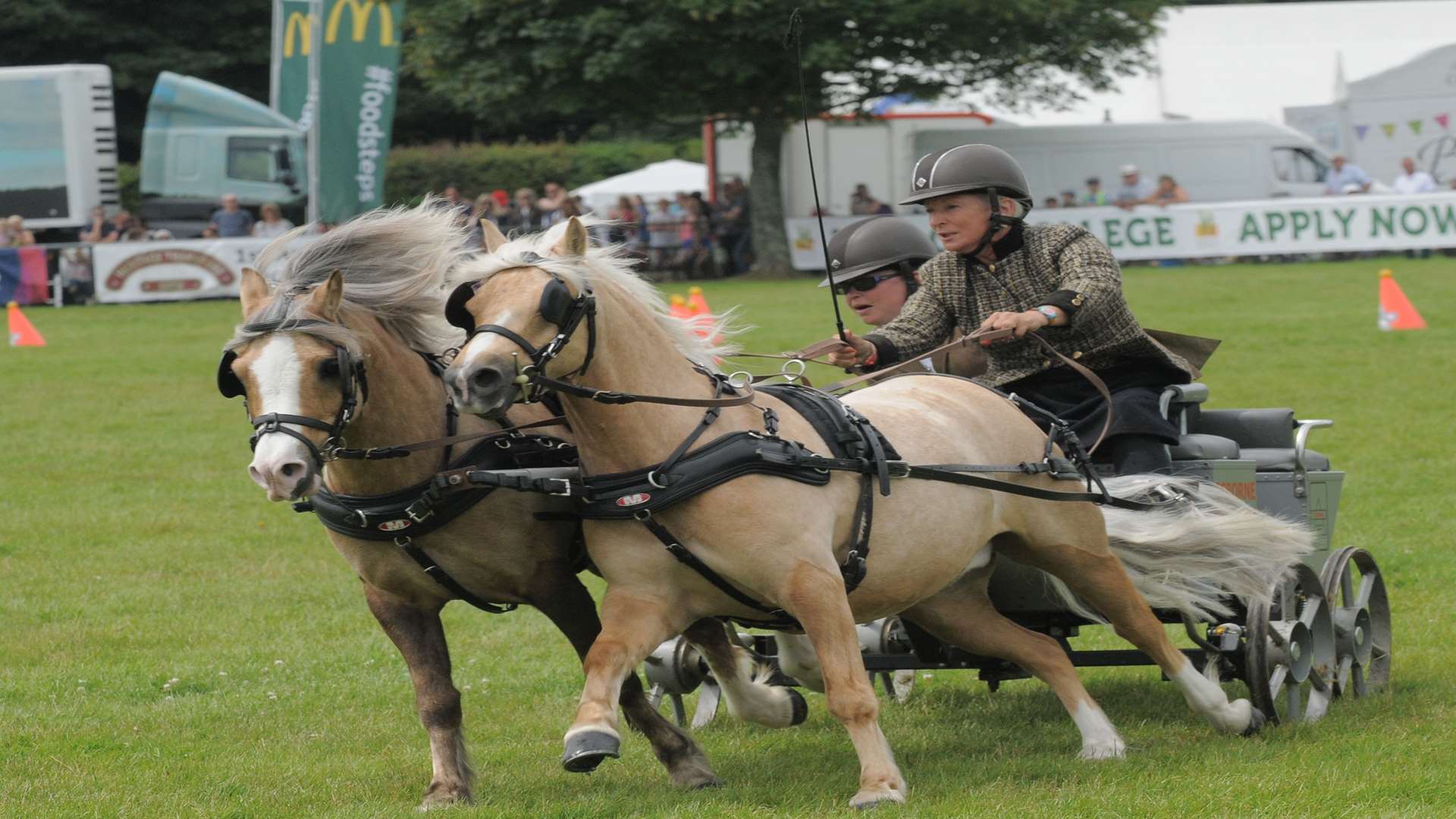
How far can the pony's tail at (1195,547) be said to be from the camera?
6.14 metres

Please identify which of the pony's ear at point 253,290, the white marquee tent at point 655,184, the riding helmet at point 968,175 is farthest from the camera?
the white marquee tent at point 655,184

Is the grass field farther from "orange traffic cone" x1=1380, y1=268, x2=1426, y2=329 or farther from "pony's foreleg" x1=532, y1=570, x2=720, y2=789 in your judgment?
"orange traffic cone" x1=1380, y1=268, x2=1426, y2=329

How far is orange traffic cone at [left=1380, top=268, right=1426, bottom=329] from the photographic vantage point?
62.4 feet

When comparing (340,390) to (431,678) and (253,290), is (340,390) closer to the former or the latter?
(253,290)

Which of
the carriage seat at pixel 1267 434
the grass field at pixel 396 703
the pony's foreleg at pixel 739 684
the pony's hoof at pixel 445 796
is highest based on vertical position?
the carriage seat at pixel 1267 434

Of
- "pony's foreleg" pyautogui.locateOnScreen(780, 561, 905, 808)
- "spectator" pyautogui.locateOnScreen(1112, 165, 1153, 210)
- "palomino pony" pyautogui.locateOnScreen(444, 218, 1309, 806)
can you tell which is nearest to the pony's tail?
"palomino pony" pyautogui.locateOnScreen(444, 218, 1309, 806)

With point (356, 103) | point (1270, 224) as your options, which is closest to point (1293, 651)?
point (1270, 224)

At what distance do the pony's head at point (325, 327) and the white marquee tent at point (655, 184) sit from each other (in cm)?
3144

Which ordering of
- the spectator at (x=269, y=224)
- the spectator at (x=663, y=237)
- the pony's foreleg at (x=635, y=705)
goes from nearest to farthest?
the pony's foreleg at (x=635, y=705) → the spectator at (x=269, y=224) → the spectator at (x=663, y=237)

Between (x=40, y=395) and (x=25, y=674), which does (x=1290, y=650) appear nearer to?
(x=25, y=674)

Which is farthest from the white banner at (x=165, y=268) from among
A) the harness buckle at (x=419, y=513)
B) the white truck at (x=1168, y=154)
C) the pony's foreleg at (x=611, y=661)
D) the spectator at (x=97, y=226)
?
the pony's foreleg at (x=611, y=661)

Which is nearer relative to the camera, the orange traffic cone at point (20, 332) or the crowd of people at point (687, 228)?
the orange traffic cone at point (20, 332)

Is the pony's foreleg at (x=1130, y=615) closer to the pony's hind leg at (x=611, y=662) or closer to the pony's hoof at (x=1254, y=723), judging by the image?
the pony's hoof at (x=1254, y=723)

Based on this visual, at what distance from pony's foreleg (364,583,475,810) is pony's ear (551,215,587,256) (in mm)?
1277
